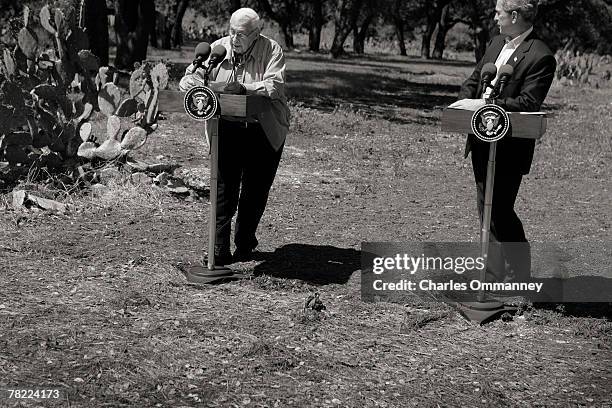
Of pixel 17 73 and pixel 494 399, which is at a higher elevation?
pixel 17 73

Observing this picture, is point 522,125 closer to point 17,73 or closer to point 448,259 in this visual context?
point 448,259

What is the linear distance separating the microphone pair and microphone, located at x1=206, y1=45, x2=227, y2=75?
149cm

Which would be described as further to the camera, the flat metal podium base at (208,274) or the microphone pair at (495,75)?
the flat metal podium base at (208,274)

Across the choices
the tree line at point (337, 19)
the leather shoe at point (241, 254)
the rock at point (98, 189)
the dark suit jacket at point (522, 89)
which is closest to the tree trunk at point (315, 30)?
the tree line at point (337, 19)

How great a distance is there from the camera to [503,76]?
501cm

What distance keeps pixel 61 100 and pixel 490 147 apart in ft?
A: 13.8

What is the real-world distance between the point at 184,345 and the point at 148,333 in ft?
0.83

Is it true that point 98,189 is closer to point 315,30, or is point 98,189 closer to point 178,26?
point 178,26

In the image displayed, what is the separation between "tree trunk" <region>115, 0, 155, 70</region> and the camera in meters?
18.3

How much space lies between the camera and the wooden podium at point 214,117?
17.7ft

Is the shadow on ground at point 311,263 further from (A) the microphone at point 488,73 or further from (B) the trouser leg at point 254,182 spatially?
(A) the microphone at point 488,73

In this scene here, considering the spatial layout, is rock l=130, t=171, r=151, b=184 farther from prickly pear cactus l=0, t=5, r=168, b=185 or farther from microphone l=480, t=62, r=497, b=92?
microphone l=480, t=62, r=497, b=92

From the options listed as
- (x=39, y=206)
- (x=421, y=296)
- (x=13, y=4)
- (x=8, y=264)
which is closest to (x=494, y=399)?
(x=421, y=296)

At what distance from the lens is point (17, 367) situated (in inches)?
170
